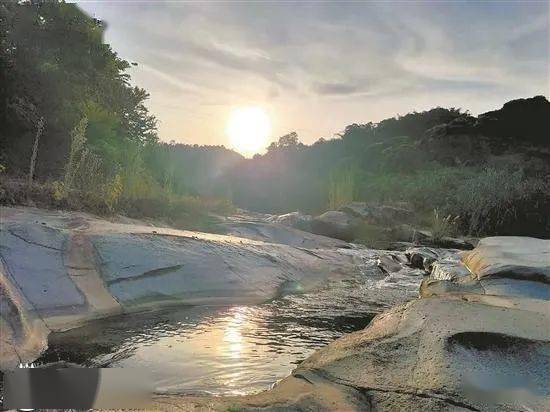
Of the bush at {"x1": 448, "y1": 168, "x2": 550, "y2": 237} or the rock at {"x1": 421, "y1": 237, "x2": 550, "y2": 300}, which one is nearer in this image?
the rock at {"x1": 421, "y1": 237, "x2": 550, "y2": 300}

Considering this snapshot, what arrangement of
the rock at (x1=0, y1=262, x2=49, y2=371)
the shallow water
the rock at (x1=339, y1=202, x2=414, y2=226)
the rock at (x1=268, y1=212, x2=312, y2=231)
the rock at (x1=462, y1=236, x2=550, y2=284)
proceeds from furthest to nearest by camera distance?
the rock at (x1=339, y1=202, x2=414, y2=226) < the rock at (x1=268, y1=212, x2=312, y2=231) < the rock at (x1=462, y1=236, x2=550, y2=284) < the shallow water < the rock at (x1=0, y1=262, x2=49, y2=371)

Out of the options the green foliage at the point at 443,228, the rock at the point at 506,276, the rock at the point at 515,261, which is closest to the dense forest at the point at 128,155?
the green foliage at the point at 443,228

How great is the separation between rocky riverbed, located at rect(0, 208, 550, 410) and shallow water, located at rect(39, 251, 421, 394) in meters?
0.10

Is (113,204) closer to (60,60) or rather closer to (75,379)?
(75,379)

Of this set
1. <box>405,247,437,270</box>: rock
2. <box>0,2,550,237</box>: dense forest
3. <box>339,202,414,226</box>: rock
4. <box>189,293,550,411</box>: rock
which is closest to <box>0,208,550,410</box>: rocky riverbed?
<box>189,293,550,411</box>: rock

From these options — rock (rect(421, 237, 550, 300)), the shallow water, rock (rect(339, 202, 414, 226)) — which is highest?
rock (rect(339, 202, 414, 226))

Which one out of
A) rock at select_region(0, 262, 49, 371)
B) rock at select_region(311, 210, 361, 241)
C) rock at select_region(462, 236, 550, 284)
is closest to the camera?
rock at select_region(0, 262, 49, 371)

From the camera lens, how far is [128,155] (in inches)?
514

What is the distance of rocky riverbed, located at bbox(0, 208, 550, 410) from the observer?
2760 millimetres

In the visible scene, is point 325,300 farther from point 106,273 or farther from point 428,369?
point 428,369

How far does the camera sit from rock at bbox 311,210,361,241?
1544cm

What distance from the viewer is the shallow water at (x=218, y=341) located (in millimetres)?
3537

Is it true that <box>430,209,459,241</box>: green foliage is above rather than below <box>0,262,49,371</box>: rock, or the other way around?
above

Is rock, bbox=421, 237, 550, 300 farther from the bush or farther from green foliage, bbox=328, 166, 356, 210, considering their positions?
green foliage, bbox=328, 166, 356, 210
